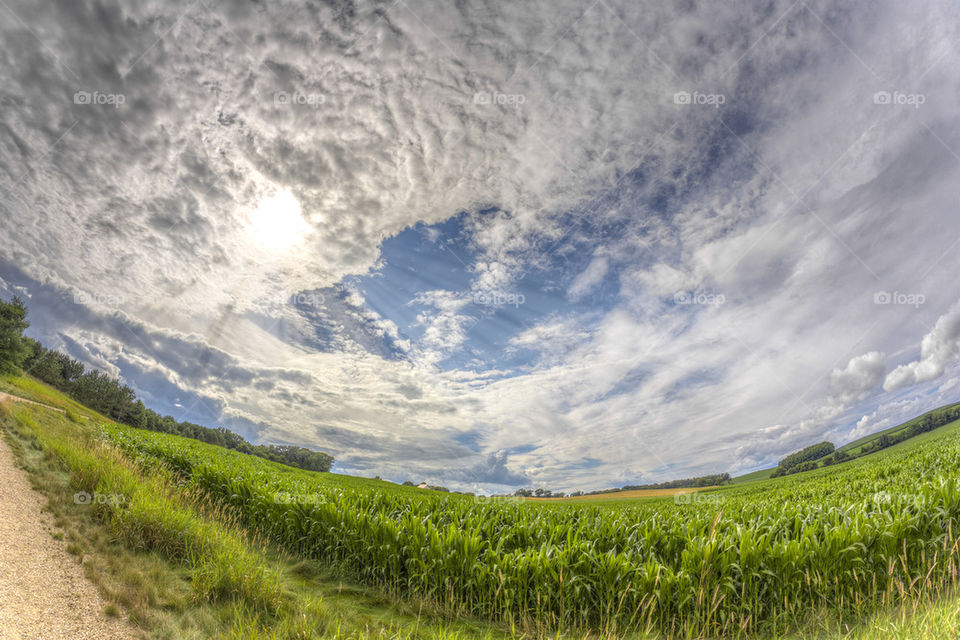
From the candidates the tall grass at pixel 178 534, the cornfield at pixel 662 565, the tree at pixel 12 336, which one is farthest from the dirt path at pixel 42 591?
the tree at pixel 12 336

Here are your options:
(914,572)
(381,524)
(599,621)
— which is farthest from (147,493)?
(914,572)

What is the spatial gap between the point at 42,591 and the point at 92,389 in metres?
96.3

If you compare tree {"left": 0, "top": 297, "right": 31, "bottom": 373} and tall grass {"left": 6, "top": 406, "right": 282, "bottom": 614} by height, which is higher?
tree {"left": 0, "top": 297, "right": 31, "bottom": 373}

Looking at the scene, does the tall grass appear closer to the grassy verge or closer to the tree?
the grassy verge

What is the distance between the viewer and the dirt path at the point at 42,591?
5566 mm

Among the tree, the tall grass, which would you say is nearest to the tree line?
the tree

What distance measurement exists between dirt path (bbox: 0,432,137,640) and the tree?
58398 millimetres

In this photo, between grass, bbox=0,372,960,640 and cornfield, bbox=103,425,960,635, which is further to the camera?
cornfield, bbox=103,425,960,635

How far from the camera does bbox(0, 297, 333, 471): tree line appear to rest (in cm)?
4919

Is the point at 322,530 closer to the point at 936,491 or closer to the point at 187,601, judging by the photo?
the point at 187,601

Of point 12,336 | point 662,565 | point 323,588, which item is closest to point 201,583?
point 323,588

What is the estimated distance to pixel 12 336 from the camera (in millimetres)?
48844

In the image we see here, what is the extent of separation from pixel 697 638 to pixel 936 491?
699 cm

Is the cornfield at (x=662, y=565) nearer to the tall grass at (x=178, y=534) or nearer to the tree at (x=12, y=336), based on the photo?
the tall grass at (x=178, y=534)
